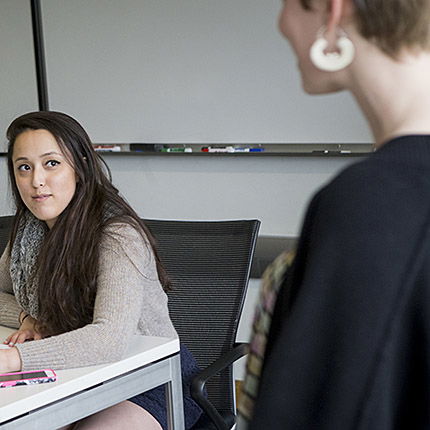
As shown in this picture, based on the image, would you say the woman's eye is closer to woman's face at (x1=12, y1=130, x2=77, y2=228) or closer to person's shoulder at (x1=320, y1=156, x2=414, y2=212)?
woman's face at (x1=12, y1=130, x2=77, y2=228)

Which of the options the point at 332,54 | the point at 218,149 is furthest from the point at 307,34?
the point at 218,149

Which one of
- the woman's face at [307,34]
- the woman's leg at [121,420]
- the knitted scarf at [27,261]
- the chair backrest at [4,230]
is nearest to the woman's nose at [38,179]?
the knitted scarf at [27,261]

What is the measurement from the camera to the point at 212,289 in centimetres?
219

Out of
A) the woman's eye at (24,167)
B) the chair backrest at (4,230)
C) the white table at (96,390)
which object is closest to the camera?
the white table at (96,390)

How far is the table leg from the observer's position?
5.84 feet

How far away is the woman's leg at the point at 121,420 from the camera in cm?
180

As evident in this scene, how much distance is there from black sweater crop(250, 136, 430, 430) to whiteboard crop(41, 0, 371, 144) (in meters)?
2.52

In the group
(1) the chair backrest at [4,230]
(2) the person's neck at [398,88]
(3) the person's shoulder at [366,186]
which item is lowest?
(1) the chair backrest at [4,230]

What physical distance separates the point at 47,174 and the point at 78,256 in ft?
0.75

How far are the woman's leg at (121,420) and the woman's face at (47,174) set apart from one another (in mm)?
508

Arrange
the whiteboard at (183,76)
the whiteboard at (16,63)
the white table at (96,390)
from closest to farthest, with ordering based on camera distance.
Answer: the white table at (96,390) < the whiteboard at (183,76) < the whiteboard at (16,63)

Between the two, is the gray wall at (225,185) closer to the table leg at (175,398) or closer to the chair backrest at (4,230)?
the chair backrest at (4,230)

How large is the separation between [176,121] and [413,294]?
292 cm

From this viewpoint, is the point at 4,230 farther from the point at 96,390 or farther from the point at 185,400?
the point at 96,390
